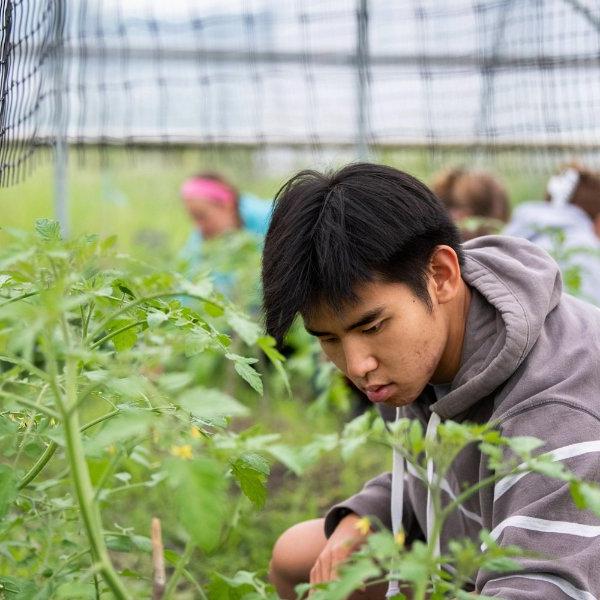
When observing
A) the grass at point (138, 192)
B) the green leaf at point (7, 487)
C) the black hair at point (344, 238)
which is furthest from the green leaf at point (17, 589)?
the grass at point (138, 192)

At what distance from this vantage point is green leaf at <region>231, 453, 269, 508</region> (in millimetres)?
1311

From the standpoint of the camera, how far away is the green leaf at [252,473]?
131 centimetres

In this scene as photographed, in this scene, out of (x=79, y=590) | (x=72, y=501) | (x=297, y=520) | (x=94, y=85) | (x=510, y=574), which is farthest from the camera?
(x=94, y=85)

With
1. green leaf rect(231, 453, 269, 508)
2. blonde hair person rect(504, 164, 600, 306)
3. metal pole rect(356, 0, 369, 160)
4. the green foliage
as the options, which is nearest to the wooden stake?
the green foliage

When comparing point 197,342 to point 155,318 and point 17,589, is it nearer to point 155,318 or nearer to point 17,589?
point 155,318

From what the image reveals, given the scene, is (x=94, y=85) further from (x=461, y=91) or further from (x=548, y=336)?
(x=548, y=336)

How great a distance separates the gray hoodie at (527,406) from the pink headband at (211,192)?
341cm

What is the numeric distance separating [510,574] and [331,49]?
4028 mm

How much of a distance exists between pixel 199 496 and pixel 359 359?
24.8 inches

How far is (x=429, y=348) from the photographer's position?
5.42 feet

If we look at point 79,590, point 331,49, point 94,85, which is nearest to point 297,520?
point 79,590

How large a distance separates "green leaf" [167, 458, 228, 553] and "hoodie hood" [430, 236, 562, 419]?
0.73m

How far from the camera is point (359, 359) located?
1581 millimetres

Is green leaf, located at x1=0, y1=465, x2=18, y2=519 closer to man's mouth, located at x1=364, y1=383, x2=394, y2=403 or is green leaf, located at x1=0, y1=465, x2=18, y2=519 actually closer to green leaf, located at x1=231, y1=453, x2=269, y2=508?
green leaf, located at x1=231, y1=453, x2=269, y2=508
